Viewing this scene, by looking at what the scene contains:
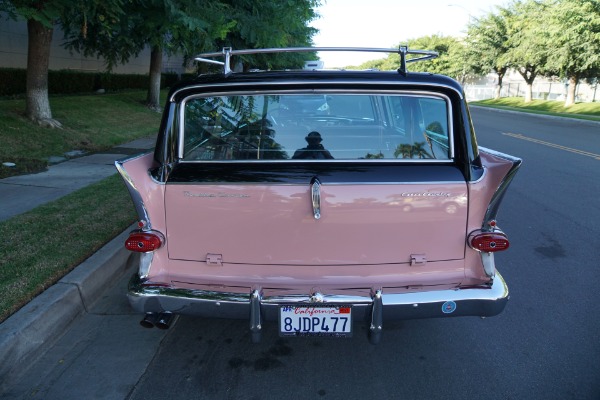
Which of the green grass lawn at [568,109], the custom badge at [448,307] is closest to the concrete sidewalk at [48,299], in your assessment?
the custom badge at [448,307]

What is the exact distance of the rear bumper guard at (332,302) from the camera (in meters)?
2.83

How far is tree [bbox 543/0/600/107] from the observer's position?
78.4 feet

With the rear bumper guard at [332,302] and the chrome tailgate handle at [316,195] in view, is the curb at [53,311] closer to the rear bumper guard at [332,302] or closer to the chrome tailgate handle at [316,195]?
the rear bumper guard at [332,302]

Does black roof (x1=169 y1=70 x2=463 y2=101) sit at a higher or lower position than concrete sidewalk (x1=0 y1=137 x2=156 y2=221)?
higher

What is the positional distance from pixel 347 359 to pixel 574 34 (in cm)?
2661

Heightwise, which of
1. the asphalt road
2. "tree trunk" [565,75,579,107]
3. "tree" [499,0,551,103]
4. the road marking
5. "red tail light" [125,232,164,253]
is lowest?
the asphalt road

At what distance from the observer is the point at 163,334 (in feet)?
12.1

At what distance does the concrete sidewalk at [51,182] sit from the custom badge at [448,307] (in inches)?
195

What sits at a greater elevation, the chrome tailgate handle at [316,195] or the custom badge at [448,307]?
the chrome tailgate handle at [316,195]

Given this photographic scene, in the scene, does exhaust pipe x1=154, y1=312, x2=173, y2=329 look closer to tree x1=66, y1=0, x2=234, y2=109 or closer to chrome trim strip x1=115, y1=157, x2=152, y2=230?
chrome trim strip x1=115, y1=157, x2=152, y2=230

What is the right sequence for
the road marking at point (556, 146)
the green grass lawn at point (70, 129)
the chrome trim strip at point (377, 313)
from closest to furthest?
the chrome trim strip at point (377, 313)
the green grass lawn at point (70, 129)
the road marking at point (556, 146)

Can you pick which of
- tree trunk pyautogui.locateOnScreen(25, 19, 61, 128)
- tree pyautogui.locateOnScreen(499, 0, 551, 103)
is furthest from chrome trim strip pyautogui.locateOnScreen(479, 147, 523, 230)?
tree pyautogui.locateOnScreen(499, 0, 551, 103)

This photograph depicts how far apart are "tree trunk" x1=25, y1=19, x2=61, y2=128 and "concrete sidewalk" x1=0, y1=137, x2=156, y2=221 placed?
2.04m

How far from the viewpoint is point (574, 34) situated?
24.4 meters
